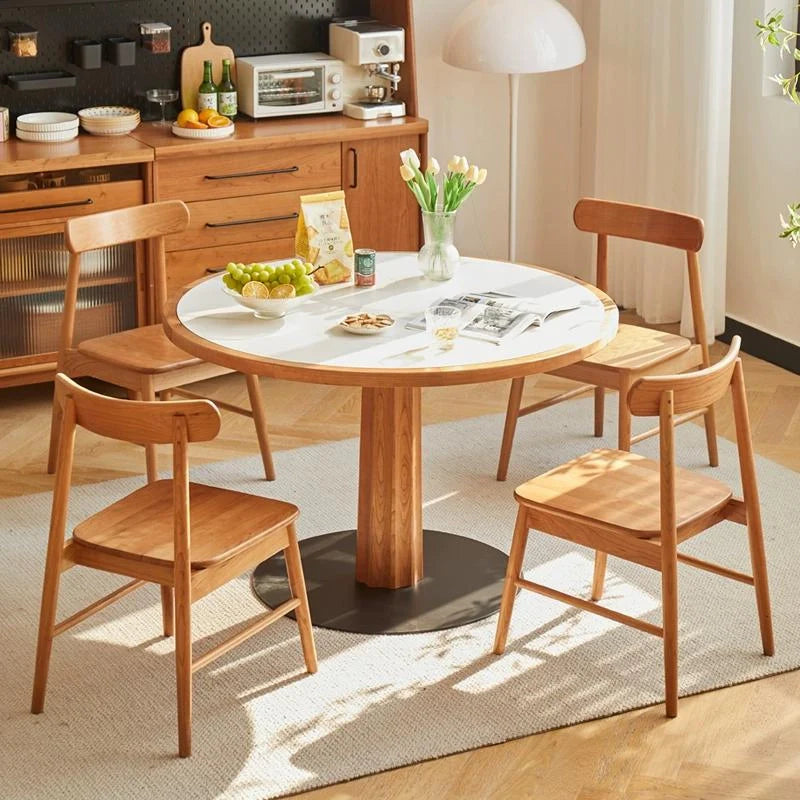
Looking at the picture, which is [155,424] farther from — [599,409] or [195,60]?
[195,60]

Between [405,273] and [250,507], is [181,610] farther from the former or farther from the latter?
[405,273]

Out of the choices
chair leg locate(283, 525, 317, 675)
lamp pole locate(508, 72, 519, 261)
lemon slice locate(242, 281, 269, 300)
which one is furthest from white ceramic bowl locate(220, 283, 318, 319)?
lamp pole locate(508, 72, 519, 261)

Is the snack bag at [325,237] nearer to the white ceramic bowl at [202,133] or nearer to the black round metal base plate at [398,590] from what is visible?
the black round metal base plate at [398,590]

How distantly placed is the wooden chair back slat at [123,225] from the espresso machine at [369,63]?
1188 mm

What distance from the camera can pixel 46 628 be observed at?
305 cm

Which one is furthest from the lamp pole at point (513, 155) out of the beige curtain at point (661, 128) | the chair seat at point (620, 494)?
the chair seat at point (620, 494)

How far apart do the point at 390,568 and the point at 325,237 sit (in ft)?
2.88

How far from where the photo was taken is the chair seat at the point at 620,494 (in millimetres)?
3080

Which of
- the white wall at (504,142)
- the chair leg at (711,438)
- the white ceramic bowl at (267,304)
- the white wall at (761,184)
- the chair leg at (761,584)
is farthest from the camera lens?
the white wall at (504,142)

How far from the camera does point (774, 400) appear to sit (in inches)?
199

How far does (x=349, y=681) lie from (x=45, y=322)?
84.3 inches

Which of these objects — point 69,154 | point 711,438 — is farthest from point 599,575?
point 69,154

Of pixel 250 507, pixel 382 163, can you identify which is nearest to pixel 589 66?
pixel 382 163

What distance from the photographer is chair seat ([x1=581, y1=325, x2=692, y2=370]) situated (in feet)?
13.1
